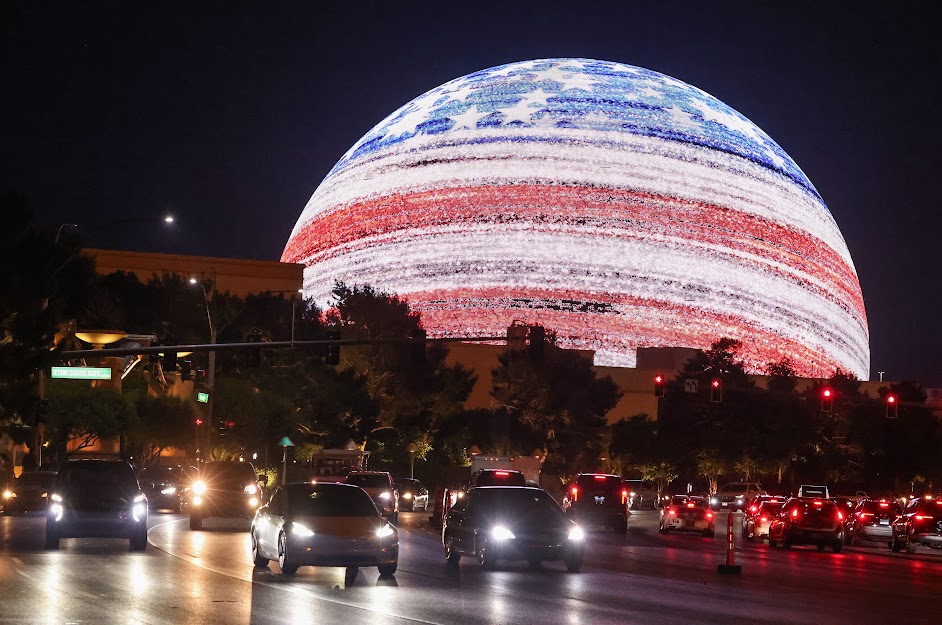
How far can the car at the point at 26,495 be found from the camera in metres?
46.4

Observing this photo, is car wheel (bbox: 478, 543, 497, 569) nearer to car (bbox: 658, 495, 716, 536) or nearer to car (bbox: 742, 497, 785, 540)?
car (bbox: 742, 497, 785, 540)

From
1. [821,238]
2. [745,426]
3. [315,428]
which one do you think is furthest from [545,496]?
[821,238]

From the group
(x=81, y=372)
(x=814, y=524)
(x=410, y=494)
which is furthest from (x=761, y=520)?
(x=81, y=372)

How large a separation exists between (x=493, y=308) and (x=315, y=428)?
34377 millimetres

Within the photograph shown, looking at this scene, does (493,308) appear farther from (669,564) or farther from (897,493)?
(669,564)

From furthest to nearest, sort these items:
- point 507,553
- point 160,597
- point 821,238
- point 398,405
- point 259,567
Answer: point 821,238 < point 398,405 < point 507,553 < point 259,567 < point 160,597

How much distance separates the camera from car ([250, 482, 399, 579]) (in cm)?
2133

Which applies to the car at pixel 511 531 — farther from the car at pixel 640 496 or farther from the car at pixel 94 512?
the car at pixel 640 496

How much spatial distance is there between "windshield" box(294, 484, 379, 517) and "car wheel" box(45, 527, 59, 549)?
574 centimetres

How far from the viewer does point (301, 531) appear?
70.3 ft

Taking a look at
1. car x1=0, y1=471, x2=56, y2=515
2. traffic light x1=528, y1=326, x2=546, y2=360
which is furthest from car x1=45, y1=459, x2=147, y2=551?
car x1=0, y1=471, x2=56, y2=515

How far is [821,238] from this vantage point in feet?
385

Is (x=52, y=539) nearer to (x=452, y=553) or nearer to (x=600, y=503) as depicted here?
(x=452, y=553)

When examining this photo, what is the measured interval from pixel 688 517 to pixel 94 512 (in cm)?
2274
